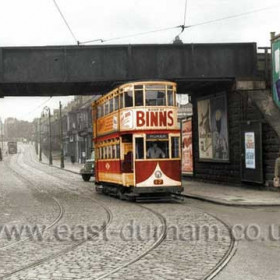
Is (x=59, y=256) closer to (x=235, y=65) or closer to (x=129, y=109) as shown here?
(x=129, y=109)

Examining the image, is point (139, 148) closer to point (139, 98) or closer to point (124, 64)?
point (139, 98)

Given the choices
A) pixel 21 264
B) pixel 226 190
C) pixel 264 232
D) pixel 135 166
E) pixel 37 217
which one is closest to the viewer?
pixel 21 264

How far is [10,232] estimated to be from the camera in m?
12.5

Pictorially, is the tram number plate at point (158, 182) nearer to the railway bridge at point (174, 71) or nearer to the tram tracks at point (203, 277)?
the railway bridge at point (174, 71)

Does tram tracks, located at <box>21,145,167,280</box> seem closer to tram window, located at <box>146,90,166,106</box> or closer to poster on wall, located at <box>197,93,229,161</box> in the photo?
tram window, located at <box>146,90,166,106</box>

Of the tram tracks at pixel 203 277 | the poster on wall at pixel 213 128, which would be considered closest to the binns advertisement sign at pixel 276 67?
the poster on wall at pixel 213 128

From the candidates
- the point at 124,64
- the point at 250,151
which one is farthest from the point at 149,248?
the point at 124,64

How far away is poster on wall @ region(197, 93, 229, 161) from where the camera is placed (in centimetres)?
2811

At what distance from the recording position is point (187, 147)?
3412 cm

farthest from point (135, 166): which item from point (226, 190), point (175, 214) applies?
point (226, 190)

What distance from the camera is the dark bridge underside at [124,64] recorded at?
82.5 feet

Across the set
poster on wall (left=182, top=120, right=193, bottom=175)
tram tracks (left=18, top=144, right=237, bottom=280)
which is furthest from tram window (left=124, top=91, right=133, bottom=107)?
poster on wall (left=182, top=120, right=193, bottom=175)

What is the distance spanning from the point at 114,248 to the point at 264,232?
3.63 metres

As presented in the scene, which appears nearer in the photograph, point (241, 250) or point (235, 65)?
point (241, 250)
